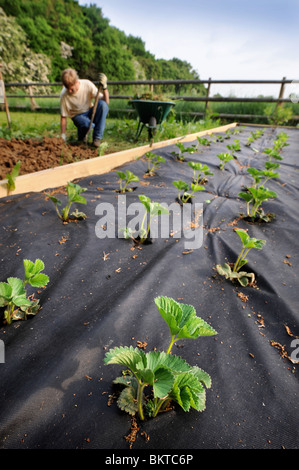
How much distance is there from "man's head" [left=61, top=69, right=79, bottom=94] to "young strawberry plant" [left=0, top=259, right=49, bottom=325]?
11.7ft

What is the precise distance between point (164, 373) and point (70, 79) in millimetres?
4121

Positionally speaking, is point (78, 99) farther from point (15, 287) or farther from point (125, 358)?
point (125, 358)

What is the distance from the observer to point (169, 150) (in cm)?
372

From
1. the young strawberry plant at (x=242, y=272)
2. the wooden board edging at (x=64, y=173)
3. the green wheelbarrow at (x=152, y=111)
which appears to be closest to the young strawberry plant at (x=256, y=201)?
the young strawberry plant at (x=242, y=272)

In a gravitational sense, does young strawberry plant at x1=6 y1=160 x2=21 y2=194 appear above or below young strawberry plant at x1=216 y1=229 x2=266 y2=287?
above

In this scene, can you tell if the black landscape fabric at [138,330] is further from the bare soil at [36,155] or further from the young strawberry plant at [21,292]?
the bare soil at [36,155]

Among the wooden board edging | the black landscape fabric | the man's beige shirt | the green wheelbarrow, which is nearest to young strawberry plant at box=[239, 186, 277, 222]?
the black landscape fabric

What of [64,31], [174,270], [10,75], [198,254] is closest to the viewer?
[174,270]

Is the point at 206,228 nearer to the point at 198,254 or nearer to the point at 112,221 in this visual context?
the point at 198,254

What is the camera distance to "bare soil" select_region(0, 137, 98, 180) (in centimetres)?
251

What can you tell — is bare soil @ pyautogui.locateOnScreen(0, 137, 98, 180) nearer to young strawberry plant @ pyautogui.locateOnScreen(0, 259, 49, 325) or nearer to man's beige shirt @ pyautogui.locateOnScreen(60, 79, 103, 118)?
man's beige shirt @ pyautogui.locateOnScreen(60, 79, 103, 118)

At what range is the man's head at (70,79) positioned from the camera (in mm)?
3576
